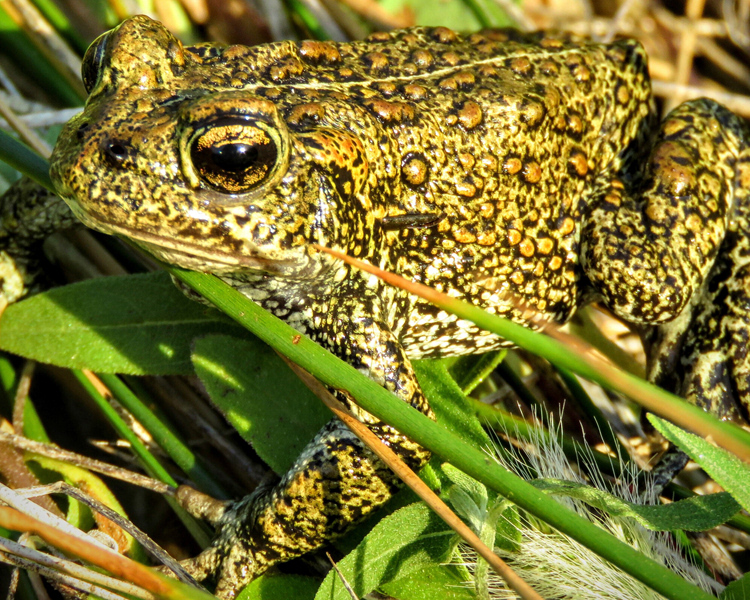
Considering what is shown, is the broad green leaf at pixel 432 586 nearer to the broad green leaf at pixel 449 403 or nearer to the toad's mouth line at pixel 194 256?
the broad green leaf at pixel 449 403

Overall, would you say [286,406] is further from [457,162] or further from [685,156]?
[685,156]

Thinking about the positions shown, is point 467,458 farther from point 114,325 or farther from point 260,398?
point 114,325

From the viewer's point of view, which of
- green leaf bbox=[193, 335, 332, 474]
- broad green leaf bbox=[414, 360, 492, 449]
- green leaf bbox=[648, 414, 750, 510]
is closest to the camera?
green leaf bbox=[648, 414, 750, 510]

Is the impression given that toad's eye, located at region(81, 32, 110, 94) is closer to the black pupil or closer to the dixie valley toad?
the dixie valley toad

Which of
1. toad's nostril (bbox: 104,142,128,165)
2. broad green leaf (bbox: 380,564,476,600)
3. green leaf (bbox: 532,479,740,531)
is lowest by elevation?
broad green leaf (bbox: 380,564,476,600)

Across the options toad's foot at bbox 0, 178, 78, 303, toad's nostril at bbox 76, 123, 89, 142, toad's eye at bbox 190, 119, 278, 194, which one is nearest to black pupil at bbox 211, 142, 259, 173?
toad's eye at bbox 190, 119, 278, 194

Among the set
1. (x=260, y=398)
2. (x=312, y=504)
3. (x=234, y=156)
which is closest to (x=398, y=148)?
(x=234, y=156)
